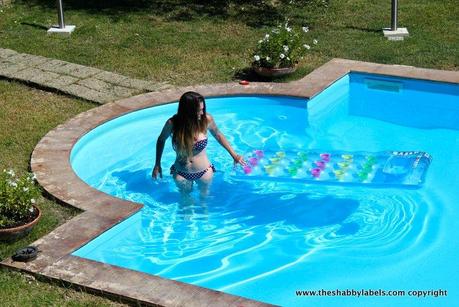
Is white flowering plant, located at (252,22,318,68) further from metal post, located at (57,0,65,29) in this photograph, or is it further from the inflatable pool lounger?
metal post, located at (57,0,65,29)

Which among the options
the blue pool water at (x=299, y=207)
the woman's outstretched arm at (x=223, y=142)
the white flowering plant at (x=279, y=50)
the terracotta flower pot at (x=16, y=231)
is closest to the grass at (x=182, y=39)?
the white flowering plant at (x=279, y=50)

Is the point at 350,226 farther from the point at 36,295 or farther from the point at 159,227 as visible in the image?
the point at 36,295

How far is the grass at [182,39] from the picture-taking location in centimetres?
1094

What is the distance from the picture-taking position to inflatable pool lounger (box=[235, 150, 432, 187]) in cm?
945

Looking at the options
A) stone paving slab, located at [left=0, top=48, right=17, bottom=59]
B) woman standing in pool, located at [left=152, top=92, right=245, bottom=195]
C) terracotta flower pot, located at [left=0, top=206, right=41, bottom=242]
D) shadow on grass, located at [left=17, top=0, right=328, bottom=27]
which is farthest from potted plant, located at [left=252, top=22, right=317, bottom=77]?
terracotta flower pot, located at [left=0, top=206, right=41, bottom=242]

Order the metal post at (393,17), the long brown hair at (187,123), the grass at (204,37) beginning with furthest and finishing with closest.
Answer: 1. the metal post at (393,17)
2. the grass at (204,37)
3. the long brown hair at (187,123)

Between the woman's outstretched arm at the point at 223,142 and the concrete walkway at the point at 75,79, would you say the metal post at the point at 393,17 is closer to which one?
the concrete walkway at the point at 75,79

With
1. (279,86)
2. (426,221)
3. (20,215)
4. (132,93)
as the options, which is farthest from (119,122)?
(426,221)

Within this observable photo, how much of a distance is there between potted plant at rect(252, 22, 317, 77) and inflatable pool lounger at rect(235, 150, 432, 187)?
6.45ft

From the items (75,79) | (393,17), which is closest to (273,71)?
(393,17)

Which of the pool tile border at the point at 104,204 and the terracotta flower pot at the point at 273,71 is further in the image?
the terracotta flower pot at the point at 273,71

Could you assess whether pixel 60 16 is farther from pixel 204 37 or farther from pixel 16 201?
pixel 16 201

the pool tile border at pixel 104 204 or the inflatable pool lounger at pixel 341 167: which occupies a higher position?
the pool tile border at pixel 104 204

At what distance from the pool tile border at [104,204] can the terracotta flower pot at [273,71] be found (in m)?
0.25
